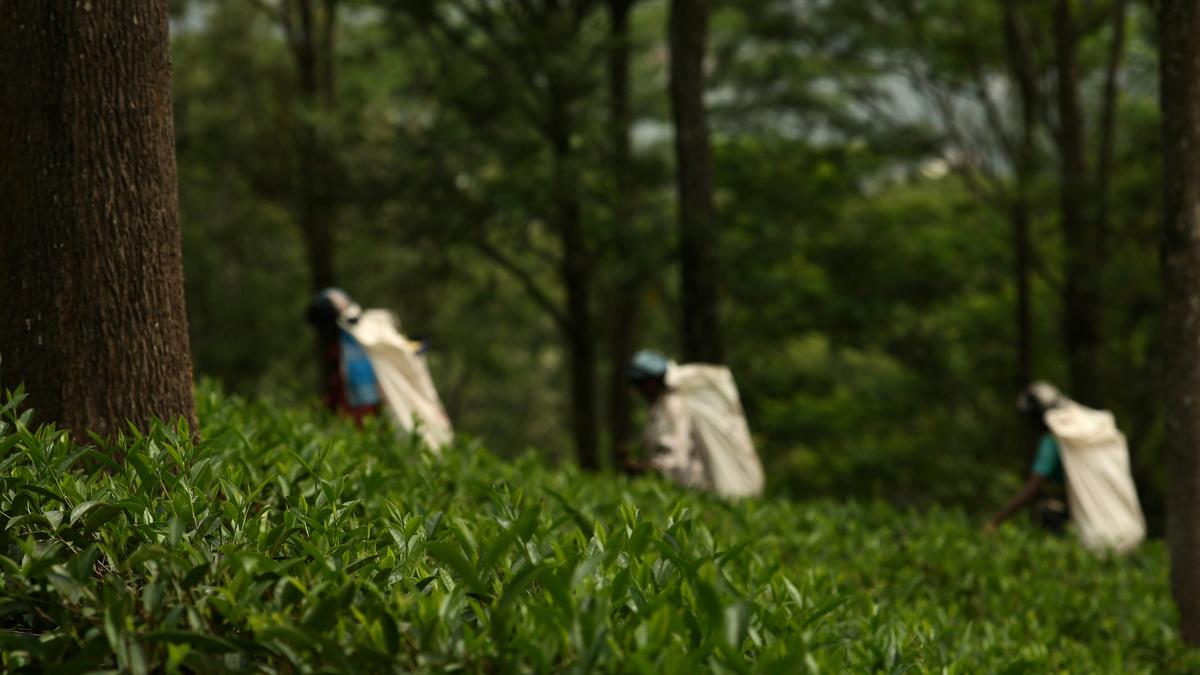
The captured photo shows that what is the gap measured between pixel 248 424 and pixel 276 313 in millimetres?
17269

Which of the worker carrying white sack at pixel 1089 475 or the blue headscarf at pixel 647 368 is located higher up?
the blue headscarf at pixel 647 368

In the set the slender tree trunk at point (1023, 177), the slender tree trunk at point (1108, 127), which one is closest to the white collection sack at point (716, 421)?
the slender tree trunk at point (1108, 127)

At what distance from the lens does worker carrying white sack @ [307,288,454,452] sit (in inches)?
282

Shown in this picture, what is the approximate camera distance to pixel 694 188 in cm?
1040

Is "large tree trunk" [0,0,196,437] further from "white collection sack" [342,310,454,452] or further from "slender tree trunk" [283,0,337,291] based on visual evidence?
"slender tree trunk" [283,0,337,291]

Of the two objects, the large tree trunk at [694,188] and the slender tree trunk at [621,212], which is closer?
the large tree trunk at [694,188]

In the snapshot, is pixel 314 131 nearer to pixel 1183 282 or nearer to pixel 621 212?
pixel 621 212

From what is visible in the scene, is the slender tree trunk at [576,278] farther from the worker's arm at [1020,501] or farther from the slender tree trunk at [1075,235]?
the worker's arm at [1020,501]

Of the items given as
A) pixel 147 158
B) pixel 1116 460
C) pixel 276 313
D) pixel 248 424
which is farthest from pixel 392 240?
pixel 147 158

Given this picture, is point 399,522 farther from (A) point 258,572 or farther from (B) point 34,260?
(B) point 34,260

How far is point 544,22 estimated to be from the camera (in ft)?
44.1

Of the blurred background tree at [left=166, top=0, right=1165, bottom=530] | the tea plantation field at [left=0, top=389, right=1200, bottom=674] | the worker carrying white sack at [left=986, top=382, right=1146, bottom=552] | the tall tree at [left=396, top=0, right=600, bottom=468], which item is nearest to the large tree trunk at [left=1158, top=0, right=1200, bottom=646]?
the tea plantation field at [left=0, top=389, right=1200, bottom=674]

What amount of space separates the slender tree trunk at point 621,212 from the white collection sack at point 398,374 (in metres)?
4.15

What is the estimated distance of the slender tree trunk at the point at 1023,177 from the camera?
15.7 metres
